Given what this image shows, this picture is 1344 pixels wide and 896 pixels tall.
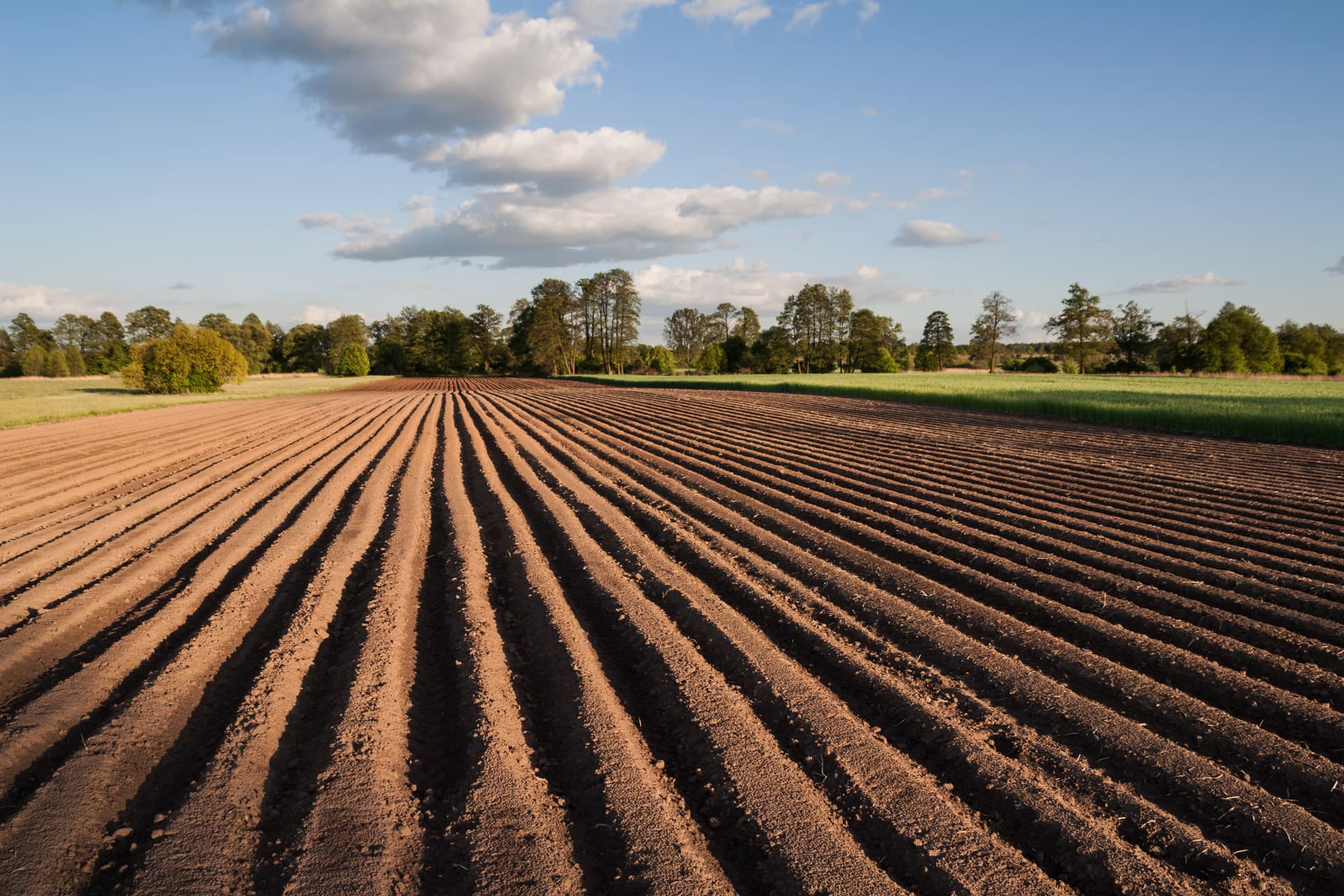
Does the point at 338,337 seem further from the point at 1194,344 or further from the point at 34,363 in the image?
the point at 1194,344

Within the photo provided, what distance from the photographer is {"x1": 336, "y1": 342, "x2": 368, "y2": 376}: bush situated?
7519 centimetres

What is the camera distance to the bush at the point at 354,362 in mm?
75188

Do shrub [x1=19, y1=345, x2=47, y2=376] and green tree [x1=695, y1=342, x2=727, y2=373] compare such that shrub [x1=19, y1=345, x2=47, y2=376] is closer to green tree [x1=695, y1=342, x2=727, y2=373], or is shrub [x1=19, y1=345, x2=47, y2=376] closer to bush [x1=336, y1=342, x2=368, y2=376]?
bush [x1=336, y1=342, x2=368, y2=376]

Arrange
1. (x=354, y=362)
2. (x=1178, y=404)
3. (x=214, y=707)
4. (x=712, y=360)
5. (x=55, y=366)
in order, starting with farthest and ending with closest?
(x=354, y=362)
(x=712, y=360)
(x=55, y=366)
(x=1178, y=404)
(x=214, y=707)

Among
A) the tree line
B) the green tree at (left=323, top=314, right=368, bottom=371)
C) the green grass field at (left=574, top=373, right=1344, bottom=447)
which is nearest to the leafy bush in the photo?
the tree line

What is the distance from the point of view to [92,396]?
35.8 metres

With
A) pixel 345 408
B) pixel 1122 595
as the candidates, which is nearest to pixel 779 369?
pixel 345 408

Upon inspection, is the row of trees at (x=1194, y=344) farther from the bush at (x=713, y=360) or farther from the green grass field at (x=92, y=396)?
the green grass field at (x=92, y=396)

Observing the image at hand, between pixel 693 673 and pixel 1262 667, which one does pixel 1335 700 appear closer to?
pixel 1262 667

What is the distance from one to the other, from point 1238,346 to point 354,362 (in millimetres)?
85064

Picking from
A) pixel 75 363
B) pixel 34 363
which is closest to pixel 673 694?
pixel 34 363

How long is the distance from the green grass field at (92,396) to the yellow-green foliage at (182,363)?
0.84 m

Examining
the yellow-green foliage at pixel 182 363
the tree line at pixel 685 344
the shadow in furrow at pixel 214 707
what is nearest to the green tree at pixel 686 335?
the tree line at pixel 685 344

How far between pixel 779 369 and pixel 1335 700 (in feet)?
228
